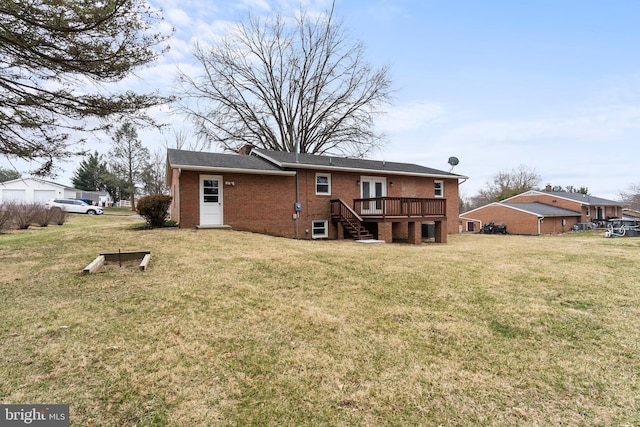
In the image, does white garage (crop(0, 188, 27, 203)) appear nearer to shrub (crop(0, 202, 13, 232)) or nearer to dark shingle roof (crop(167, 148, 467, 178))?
shrub (crop(0, 202, 13, 232))

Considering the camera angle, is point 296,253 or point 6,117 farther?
point 296,253

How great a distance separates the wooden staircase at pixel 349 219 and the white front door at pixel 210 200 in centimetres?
561

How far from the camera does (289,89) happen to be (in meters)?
29.0

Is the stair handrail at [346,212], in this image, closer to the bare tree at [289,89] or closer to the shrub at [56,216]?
the bare tree at [289,89]

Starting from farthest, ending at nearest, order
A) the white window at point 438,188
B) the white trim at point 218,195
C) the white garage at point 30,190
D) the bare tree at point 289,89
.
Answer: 1. the white garage at point 30,190
2. the bare tree at point 289,89
3. the white window at point 438,188
4. the white trim at point 218,195

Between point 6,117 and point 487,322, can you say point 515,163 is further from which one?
point 6,117

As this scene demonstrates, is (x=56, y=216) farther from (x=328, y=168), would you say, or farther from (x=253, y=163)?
(x=328, y=168)

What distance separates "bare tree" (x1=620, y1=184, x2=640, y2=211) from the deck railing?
4912 centimetres

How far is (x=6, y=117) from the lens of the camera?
22.1 feet

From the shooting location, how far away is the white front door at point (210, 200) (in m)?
13.5

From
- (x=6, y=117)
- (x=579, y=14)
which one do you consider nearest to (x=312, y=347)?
(x=6, y=117)

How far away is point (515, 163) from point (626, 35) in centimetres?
4913

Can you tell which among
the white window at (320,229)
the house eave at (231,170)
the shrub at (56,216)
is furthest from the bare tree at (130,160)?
the white window at (320,229)

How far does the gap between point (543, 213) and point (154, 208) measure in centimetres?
3435
